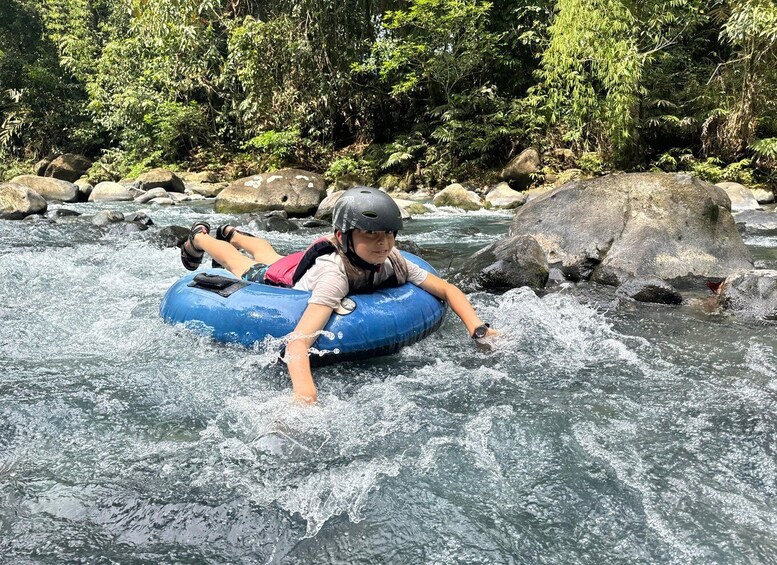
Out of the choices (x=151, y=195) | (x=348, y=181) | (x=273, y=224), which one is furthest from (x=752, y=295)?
(x=151, y=195)

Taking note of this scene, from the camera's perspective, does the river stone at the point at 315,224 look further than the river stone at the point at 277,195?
No

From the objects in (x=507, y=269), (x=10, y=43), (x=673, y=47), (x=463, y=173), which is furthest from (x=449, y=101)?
(x=10, y=43)

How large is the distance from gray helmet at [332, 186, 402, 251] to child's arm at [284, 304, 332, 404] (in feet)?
1.76

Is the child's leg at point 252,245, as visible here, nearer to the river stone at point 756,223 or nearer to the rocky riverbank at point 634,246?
the rocky riverbank at point 634,246

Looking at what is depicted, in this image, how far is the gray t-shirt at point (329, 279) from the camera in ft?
12.0

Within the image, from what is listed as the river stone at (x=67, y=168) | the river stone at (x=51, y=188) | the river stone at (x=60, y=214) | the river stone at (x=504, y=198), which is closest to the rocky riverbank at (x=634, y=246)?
the river stone at (x=60, y=214)

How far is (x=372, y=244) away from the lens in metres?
3.67

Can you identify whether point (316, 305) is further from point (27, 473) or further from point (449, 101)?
point (449, 101)

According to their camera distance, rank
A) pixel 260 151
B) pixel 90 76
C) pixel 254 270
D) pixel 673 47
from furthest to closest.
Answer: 1. pixel 90 76
2. pixel 260 151
3. pixel 673 47
4. pixel 254 270

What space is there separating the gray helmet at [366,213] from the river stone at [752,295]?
124 inches

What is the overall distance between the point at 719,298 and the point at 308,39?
50.6 feet

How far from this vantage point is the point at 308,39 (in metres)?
17.5

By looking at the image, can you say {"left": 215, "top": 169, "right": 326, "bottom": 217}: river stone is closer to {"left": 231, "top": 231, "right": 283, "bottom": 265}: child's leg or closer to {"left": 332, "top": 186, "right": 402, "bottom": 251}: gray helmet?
{"left": 231, "top": 231, "right": 283, "bottom": 265}: child's leg

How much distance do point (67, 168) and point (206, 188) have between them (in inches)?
311
